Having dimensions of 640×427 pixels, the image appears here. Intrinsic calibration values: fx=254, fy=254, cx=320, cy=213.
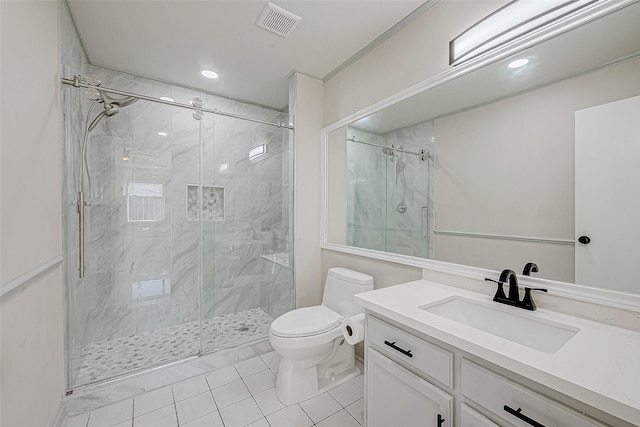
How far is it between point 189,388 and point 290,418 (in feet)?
2.52

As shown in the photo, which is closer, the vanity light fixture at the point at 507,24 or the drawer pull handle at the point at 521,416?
the drawer pull handle at the point at 521,416

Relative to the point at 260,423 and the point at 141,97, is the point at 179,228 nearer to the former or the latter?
the point at 141,97

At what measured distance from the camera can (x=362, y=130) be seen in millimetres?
2117

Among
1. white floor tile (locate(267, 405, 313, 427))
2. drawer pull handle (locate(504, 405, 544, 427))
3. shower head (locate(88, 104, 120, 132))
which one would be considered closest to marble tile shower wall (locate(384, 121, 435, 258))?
drawer pull handle (locate(504, 405, 544, 427))

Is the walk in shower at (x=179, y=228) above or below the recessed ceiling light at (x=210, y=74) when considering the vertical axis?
below

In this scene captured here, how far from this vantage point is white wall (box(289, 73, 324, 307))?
7.69ft

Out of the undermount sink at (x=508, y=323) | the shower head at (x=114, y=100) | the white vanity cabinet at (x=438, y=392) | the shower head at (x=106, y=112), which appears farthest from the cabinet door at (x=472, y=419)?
the shower head at (x=106, y=112)

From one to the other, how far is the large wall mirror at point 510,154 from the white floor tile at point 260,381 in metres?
1.15

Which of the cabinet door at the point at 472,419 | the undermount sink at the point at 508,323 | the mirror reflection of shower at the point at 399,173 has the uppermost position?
the mirror reflection of shower at the point at 399,173

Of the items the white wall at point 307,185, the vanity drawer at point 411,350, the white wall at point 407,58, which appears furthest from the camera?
the white wall at point 307,185

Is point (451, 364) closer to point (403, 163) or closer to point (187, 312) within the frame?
point (403, 163)

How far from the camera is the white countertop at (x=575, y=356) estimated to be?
562mm

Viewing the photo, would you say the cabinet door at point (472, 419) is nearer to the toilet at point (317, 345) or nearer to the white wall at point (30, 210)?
the toilet at point (317, 345)

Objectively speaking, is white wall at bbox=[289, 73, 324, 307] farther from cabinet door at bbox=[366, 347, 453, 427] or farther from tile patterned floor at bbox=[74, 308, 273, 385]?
cabinet door at bbox=[366, 347, 453, 427]
